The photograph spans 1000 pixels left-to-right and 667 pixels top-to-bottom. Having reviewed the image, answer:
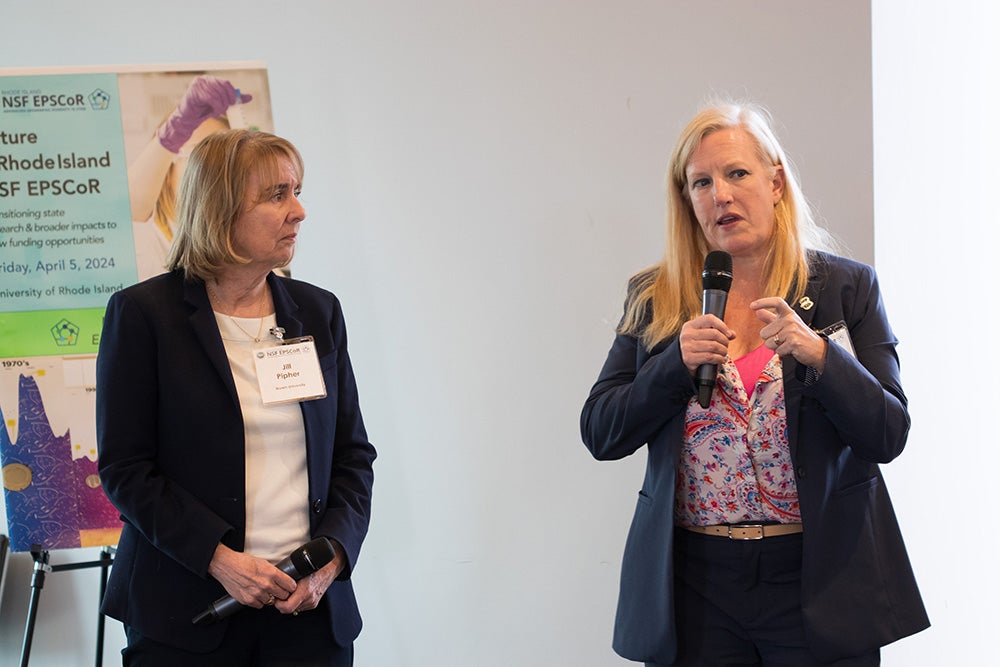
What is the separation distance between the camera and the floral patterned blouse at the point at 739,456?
1698 mm

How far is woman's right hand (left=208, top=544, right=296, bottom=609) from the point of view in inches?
68.6

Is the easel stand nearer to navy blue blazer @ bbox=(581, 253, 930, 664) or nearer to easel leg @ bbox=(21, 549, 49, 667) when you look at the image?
easel leg @ bbox=(21, 549, 49, 667)

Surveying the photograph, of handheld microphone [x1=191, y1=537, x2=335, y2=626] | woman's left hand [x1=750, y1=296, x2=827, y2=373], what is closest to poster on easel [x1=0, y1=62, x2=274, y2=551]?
handheld microphone [x1=191, y1=537, x2=335, y2=626]

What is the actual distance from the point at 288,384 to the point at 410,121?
132 cm

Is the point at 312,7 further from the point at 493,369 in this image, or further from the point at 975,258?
the point at 975,258

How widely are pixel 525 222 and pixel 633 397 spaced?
1300mm

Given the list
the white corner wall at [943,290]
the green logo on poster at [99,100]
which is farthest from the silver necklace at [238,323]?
the white corner wall at [943,290]

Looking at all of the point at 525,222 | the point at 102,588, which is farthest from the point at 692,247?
the point at 102,588

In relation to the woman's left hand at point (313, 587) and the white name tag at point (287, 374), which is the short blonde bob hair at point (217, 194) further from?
the woman's left hand at point (313, 587)

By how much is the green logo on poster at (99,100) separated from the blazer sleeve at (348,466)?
1174 millimetres

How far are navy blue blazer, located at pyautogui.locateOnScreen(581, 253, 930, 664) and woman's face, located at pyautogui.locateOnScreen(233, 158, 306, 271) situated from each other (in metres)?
0.75

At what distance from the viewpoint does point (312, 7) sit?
2.90m

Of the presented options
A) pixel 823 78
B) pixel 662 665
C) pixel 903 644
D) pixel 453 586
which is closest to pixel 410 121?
pixel 823 78

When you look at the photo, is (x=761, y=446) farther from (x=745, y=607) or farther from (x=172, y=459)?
(x=172, y=459)
